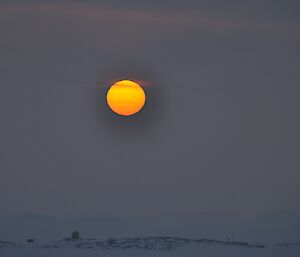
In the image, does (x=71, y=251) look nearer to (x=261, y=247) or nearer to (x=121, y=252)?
(x=121, y=252)

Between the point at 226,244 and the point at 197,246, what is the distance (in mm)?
938

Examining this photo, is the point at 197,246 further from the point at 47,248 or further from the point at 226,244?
the point at 47,248

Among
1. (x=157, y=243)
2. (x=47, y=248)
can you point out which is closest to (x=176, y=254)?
(x=157, y=243)

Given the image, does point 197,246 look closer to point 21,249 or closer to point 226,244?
point 226,244

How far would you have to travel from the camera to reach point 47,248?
56.4ft

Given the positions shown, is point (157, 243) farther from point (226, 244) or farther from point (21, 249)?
point (21, 249)

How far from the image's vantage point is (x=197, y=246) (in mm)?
17703

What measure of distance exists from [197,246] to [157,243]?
1295mm

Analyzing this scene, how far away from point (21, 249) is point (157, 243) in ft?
13.9

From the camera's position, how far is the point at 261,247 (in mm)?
17828

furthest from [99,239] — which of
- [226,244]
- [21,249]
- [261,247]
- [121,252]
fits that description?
[261,247]

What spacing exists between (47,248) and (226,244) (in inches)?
223

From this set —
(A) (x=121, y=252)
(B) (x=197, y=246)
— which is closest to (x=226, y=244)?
(B) (x=197, y=246)

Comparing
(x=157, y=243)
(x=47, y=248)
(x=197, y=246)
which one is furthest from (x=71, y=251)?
(x=197, y=246)
